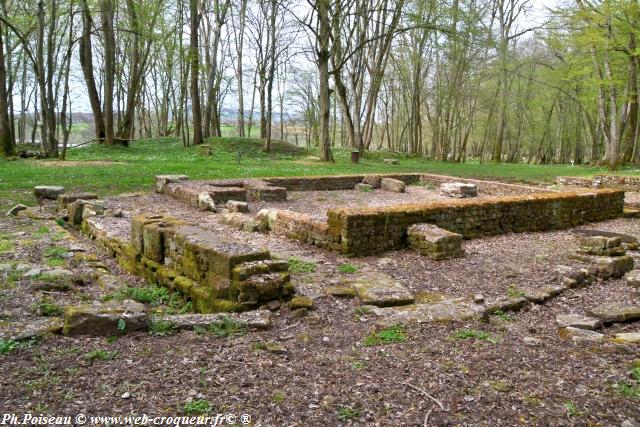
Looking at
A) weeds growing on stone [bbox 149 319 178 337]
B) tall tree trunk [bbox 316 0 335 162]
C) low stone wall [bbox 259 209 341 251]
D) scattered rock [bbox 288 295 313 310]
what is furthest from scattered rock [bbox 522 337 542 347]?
tall tree trunk [bbox 316 0 335 162]

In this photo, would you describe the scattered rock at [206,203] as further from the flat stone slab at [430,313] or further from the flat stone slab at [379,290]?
the flat stone slab at [430,313]

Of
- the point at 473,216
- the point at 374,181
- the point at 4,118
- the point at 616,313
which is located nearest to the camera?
the point at 616,313

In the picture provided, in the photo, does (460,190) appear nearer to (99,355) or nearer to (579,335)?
(579,335)

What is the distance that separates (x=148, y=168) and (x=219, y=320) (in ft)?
47.1

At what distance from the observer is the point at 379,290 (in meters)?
5.80

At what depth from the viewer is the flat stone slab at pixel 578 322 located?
483 cm

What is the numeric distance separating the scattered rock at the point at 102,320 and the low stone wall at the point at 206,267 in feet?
3.43

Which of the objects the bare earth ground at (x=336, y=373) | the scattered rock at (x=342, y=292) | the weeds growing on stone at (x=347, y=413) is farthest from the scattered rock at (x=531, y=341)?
the weeds growing on stone at (x=347, y=413)

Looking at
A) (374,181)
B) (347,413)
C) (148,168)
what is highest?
(148,168)

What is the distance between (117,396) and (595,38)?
75.5ft

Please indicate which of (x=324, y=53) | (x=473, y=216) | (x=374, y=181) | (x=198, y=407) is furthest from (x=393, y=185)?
(x=198, y=407)

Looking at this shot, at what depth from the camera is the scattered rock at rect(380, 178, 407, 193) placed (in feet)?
52.3

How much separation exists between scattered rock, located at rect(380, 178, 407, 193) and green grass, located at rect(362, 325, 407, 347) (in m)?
11.4

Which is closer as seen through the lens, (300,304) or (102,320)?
(102,320)
